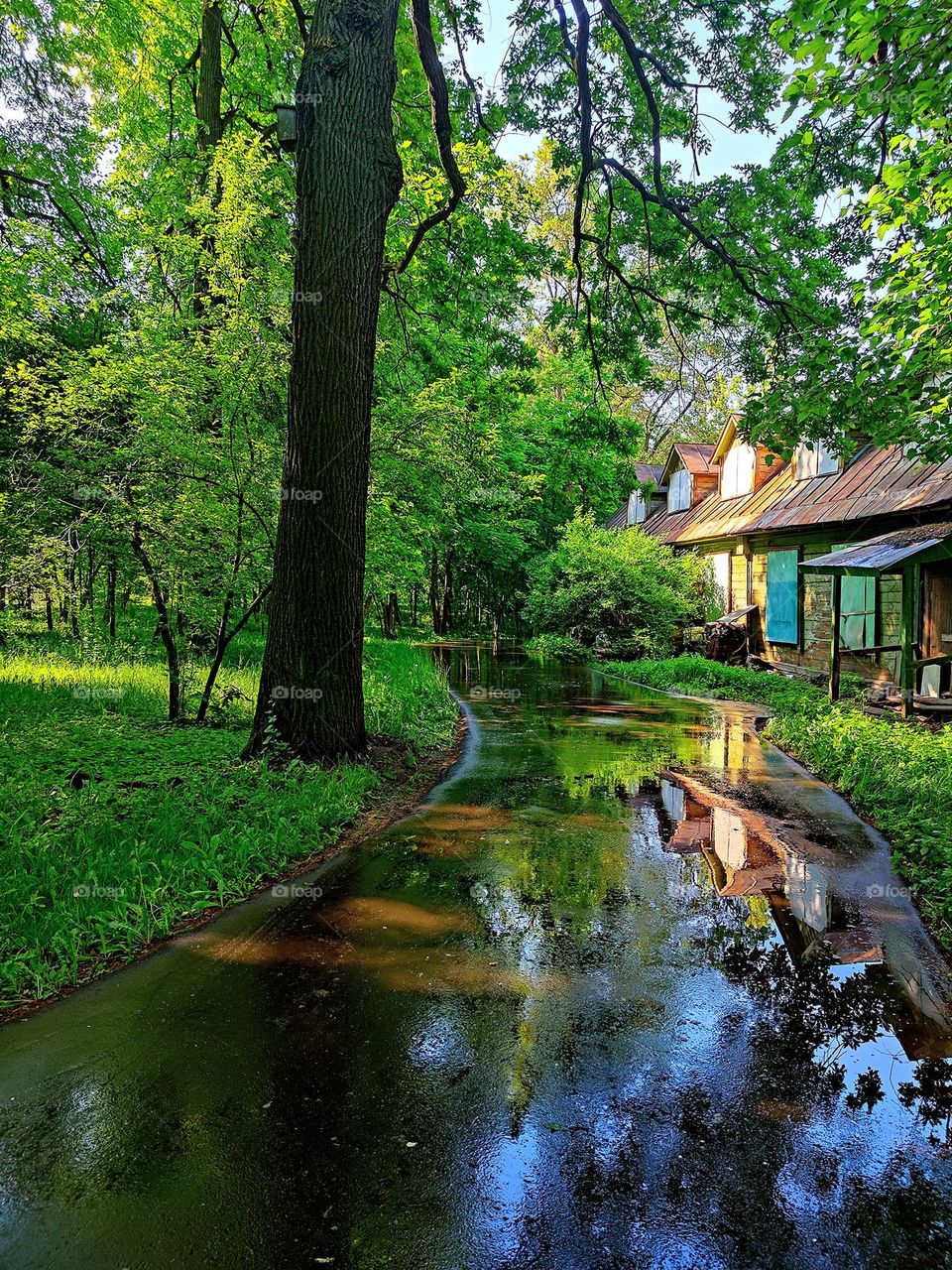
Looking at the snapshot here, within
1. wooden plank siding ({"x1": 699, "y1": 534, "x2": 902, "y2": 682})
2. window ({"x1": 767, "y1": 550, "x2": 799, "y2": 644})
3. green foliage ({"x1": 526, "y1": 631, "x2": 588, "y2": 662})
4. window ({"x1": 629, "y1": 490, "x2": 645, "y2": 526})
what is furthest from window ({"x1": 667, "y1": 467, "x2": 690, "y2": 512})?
window ({"x1": 767, "y1": 550, "x2": 799, "y2": 644})

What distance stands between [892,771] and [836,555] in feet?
18.0

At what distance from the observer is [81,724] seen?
7820 millimetres

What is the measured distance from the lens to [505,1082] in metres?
2.59

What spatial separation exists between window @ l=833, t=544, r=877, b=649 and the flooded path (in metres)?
10.9

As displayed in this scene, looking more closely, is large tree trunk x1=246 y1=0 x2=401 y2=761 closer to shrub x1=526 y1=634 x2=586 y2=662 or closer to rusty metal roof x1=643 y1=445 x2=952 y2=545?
rusty metal roof x1=643 y1=445 x2=952 y2=545

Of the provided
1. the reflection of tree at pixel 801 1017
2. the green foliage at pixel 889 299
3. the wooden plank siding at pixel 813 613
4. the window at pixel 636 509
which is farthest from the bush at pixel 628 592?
the reflection of tree at pixel 801 1017

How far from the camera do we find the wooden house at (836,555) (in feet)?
35.6

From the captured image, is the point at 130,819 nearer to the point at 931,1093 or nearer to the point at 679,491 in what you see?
the point at 931,1093

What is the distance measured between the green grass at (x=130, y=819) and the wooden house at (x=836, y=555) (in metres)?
6.03

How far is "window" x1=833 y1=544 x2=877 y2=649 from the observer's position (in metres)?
14.2

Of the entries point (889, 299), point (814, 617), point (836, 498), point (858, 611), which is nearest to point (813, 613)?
→ point (814, 617)

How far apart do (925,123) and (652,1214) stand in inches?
317

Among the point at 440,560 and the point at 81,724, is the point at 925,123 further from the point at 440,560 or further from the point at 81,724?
the point at 440,560

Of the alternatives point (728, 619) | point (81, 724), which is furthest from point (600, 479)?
point (81, 724)
